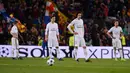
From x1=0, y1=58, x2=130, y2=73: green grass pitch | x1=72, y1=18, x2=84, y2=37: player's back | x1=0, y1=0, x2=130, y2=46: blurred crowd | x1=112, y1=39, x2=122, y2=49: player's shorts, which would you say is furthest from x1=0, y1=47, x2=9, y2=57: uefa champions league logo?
x1=0, y1=58, x2=130, y2=73: green grass pitch

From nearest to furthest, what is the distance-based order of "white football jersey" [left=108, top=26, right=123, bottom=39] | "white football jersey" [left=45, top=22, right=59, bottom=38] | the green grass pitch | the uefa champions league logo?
1. the green grass pitch
2. "white football jersey" [left=45, top=22, right=59, bottom=38]
3. "white football jersey" [left=108, top=26, right=123, bottom=39]
4. the uefa champions league logo

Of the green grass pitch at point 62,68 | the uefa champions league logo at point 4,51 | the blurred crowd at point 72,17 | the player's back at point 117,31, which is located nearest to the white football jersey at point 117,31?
the player's back at point 117,31

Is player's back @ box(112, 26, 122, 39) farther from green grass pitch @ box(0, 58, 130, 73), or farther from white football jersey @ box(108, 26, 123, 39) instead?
green grass pitch @ box(0, 58, 130, 73)

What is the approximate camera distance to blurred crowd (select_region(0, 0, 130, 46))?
34688 millimetres

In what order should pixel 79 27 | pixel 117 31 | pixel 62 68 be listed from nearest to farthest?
pixel 62 68 → pixel 79 27 → pixel 117 31

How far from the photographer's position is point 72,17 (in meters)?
36.6

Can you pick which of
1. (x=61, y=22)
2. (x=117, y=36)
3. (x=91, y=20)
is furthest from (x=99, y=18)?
(x=117, y=36)

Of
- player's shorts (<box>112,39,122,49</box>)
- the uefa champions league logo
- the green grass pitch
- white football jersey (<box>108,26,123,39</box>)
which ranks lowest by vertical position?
the green grass pitch

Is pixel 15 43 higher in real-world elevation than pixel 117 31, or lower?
lower

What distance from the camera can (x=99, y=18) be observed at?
35906mm

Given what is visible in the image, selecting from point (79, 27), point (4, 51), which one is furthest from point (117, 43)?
point (4, 51)

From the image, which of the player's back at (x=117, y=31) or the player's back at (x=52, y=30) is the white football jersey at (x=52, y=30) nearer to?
the player's back at (x=52, y=30)

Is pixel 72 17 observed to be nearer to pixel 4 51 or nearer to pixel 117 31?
pixel 4 51

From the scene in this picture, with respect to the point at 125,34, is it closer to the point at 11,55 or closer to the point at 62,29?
the point at 62,29
